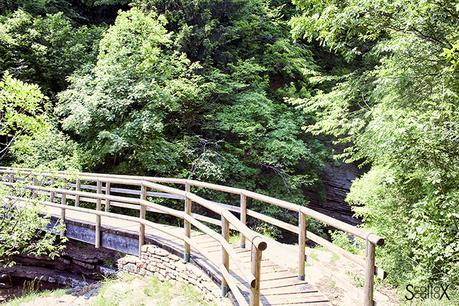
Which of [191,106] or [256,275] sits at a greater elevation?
[191,106]

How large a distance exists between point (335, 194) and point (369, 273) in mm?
11427

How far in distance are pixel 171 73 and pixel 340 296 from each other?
921 cm

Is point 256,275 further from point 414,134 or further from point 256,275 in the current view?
point 414,134

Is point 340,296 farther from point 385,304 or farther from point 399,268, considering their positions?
point 399,268

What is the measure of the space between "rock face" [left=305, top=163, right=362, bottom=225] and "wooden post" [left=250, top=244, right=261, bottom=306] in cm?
1109

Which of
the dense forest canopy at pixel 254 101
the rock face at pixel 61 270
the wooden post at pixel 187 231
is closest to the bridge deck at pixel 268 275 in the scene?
the wooden post at pixel 187 231

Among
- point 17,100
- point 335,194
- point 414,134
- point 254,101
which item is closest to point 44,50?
point 254,101

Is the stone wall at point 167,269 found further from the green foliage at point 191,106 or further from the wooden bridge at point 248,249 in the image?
the green foliage at point 191,106

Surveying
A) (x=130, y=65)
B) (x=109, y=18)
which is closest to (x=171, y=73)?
(x=130, y=65)

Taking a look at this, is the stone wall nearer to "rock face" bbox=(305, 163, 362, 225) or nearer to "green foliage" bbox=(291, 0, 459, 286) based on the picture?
"green foliage" bbox=(291, 0, 459, 286)

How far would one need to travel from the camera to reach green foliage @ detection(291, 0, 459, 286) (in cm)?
514

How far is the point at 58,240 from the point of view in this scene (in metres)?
9.30

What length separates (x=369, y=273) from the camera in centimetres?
338

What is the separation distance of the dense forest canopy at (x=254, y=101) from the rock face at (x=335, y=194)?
2.56ft
